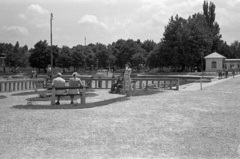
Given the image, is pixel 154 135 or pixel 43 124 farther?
pixel 43 124

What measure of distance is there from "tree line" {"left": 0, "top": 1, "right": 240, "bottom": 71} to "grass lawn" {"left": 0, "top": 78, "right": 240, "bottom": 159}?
5474cm

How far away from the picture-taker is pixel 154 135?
731cm

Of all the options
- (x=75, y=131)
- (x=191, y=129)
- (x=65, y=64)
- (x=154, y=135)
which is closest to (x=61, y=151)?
(x=75, y=131)

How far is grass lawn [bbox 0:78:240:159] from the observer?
596 cm

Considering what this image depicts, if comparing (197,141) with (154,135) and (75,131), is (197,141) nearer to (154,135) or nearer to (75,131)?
(154,135)

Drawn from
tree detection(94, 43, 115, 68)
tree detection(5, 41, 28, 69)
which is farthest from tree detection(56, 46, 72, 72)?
tree detection(5, 41, 28, 69)

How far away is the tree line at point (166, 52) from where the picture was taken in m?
64.9

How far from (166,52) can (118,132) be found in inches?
2343

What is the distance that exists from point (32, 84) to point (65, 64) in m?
59.6

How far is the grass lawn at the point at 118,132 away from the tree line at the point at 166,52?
5474 cm

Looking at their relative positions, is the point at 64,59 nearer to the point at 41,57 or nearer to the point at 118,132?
the point at 41,57

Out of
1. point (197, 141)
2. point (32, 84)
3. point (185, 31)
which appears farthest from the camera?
point (185, 31)

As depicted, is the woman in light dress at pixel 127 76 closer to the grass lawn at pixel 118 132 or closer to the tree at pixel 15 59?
the grass lawn at pixel 118 132

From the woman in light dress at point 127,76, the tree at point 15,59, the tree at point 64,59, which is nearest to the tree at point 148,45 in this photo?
the tree at point 64,59
